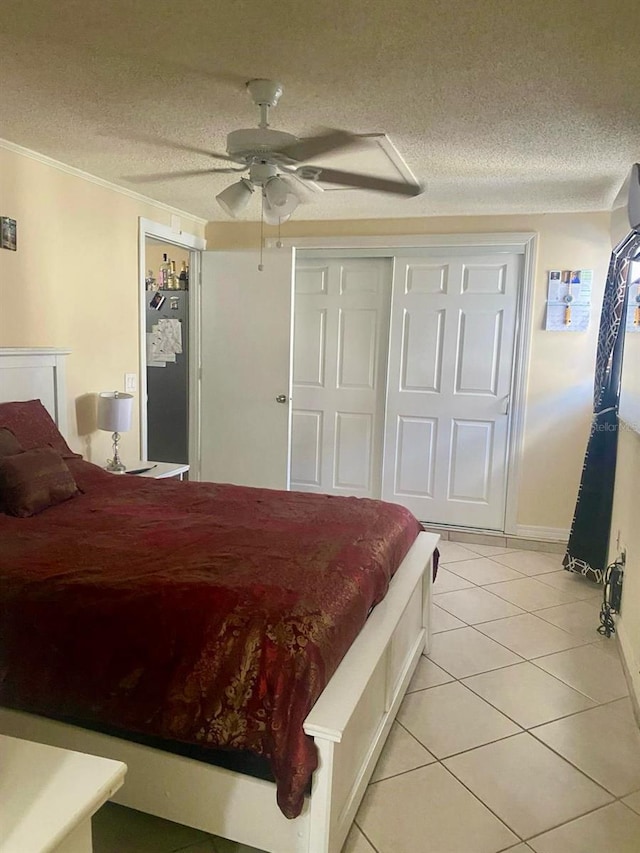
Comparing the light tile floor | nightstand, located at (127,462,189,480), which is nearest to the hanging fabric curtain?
the light tile floor

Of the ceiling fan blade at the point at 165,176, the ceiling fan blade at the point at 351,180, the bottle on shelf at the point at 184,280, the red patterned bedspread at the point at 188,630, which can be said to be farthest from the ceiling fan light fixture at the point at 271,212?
the bottle on shelf at the point at 184,280

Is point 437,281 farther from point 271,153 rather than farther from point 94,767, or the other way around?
point 94,767

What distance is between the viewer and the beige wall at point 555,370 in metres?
4.12

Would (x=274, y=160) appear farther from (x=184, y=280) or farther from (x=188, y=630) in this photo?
(x=184, y=280)

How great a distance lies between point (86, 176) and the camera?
350 centimetres

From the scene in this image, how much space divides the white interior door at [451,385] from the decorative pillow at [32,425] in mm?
2430

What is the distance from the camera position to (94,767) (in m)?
1.03

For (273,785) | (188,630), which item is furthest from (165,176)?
(273,785)

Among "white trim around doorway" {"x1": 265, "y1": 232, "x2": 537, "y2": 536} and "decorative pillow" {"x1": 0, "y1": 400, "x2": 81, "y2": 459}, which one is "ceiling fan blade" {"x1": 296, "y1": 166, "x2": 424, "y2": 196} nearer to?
"white trim around doorway" {"x1": 265, "y1": 232, "x2": 537, "y2": 536}

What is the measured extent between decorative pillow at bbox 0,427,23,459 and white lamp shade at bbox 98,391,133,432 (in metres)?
0.78

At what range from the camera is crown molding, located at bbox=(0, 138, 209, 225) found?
3023mm

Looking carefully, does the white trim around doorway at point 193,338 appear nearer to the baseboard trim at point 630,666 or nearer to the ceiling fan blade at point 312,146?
the ceiling fan blade at point 312,146

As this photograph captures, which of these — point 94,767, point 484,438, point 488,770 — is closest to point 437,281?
point 484,438

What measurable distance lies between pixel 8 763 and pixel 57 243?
2.90 m
